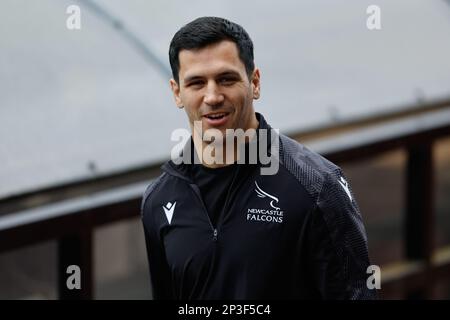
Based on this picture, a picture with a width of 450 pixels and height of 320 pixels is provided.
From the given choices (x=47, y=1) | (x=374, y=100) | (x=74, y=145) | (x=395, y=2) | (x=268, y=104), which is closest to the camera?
(x=74, y=145)

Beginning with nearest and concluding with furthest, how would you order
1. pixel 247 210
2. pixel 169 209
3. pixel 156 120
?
1. pixel 247 210
2. pixel 169 209
3. pixel 156 120

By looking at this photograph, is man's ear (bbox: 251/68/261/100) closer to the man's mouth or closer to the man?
the man

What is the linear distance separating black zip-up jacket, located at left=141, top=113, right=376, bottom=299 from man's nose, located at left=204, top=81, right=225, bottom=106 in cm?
23

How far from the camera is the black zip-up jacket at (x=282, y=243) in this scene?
209 cm

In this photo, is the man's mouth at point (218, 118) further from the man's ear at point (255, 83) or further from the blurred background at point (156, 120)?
the blurred background at point (156, 120)

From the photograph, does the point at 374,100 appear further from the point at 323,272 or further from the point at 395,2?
Result: the point at 323,272

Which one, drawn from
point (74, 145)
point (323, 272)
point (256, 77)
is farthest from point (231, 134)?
point (74, 145)

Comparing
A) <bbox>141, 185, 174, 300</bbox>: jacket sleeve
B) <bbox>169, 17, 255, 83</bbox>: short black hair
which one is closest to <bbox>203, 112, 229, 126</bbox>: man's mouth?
<bbox>169, 17, 255, 83</bbox>: short black hair

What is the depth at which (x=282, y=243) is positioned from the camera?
209cm

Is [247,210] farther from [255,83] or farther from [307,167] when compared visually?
[255,83]

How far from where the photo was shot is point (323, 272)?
2.09 metres

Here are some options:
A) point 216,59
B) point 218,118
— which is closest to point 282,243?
point 218,118

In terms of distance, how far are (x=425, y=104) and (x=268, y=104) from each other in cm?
111

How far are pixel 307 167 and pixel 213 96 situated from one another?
317mm
